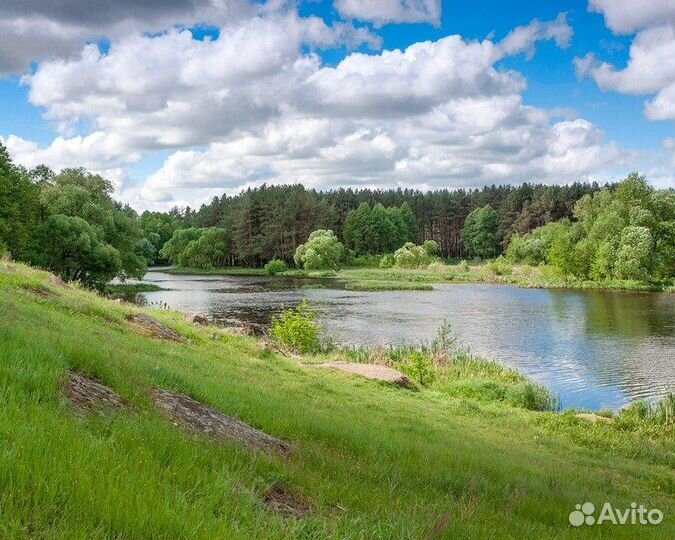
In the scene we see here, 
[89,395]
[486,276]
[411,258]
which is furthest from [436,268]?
[89,395]

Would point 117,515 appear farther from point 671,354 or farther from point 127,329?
point 671,354

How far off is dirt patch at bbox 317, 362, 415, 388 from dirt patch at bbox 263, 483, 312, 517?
1533 centimetres

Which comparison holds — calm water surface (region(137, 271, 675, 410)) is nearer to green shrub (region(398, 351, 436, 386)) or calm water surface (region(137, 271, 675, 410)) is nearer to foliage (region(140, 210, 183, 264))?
green shrub (region(398, 351, 436, 386))

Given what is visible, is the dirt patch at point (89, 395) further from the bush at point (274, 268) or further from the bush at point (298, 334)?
the bush at point (274, 268)

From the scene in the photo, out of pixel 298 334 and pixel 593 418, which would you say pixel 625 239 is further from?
pixel 593 418

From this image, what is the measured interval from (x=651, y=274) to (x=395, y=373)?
70.2m

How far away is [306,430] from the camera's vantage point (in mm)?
8828

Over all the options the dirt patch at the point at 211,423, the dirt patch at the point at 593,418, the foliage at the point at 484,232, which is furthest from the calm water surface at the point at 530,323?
the foliage at the point at 484,232

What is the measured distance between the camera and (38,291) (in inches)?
754

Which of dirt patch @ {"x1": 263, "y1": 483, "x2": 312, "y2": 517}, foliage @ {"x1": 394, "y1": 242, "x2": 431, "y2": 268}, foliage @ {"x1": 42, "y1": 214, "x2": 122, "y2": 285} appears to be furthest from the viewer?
foliage @ {"x1": 394, "y1": 242, "x2": 431, "y2": 268}

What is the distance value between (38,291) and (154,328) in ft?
12.6

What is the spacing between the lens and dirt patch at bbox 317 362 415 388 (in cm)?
2116

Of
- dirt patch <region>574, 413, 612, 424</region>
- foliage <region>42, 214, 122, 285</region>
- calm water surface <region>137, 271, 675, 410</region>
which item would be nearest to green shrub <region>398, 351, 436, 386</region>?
calm water surface <region>137, 271, 675, 410</region>

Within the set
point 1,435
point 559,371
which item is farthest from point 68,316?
point 559,371
